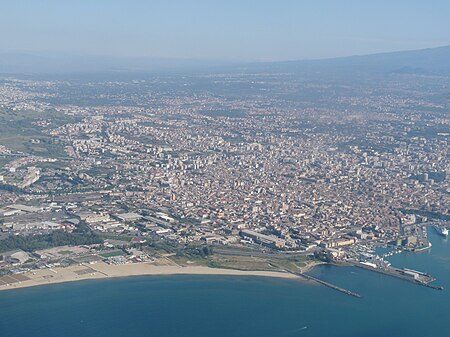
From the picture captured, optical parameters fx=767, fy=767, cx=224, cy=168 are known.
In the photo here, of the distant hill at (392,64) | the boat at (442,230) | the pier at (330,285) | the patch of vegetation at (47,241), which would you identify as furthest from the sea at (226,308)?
the distant hill at (392,64)

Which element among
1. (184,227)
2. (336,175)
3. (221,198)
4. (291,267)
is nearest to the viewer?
(291,267)

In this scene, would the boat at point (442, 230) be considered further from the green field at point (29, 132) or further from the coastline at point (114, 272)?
the green field at point (29, 132)

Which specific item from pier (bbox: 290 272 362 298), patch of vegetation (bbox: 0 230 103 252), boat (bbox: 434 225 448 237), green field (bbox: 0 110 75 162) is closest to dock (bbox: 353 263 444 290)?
pier (bbox: 290 272 362 298)

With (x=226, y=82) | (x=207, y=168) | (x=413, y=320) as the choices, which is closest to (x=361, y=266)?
(x=413, y=320)

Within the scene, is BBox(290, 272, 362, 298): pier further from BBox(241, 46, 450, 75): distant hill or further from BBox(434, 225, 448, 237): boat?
BBox(241, 46, 450, 75): distant hill

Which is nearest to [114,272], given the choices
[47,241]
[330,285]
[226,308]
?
[47,241]

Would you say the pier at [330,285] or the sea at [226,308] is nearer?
the sea at [226,308]

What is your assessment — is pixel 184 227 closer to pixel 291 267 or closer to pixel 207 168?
pixel 291 267
